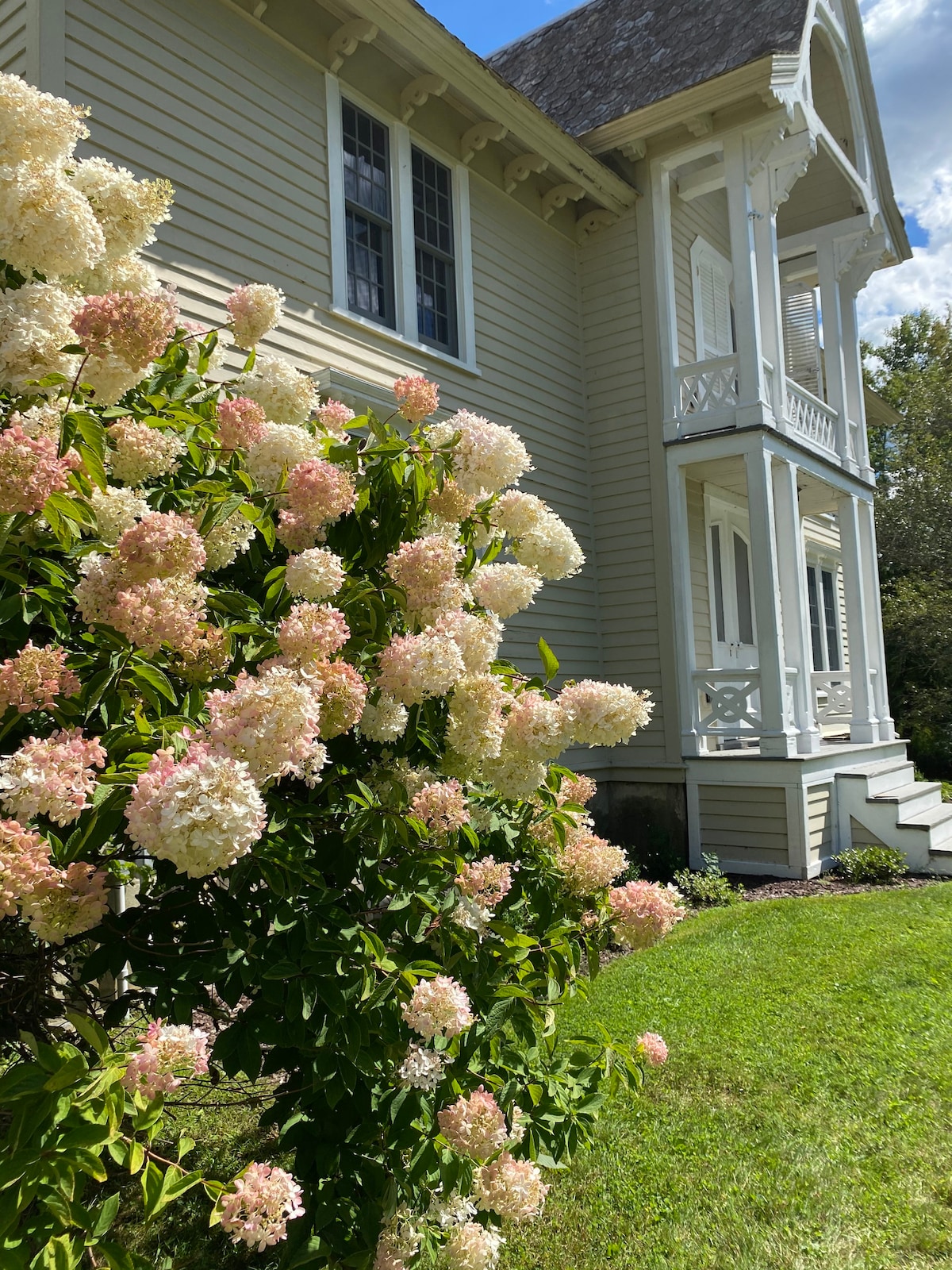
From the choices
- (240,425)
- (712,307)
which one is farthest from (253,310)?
(712,307)

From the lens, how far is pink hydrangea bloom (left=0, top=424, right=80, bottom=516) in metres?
1.70

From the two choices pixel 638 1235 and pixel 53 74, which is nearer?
pixel 638 1235

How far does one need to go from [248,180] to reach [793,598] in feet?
22.4

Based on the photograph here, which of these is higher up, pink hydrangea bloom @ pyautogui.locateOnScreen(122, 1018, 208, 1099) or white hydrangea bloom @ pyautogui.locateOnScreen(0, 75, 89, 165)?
white hydrangea bloom @ pyautogui.locateOnScreen(0, 75, 89, 165)

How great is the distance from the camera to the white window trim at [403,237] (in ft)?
24.5

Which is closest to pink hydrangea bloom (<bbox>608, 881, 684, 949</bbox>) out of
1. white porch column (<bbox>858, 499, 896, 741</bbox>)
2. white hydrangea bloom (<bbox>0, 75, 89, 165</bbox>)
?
white hydrangea bloom (<bbox>0, 75, 89, 165</bbox>)

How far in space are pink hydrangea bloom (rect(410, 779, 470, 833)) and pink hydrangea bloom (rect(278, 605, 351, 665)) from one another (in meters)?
0.39

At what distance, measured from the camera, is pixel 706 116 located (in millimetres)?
9742

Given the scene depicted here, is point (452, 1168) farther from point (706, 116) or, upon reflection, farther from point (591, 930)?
point (706, 116)

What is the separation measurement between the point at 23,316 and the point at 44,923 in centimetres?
126

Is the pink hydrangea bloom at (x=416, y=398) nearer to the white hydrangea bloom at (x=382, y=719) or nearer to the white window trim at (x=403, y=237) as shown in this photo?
the white hydrangea bloom at (x=382, y=719)

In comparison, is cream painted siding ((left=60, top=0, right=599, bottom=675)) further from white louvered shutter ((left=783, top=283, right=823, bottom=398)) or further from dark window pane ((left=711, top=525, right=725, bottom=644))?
white louvered shutter ((left=783, top=283, right=823, bottom=398))

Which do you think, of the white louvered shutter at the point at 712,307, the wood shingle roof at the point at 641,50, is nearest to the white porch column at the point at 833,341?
the white louvered shutter at the point at 712,307

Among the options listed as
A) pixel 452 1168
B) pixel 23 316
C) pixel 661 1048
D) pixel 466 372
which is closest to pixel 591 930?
pixel 661 1048
